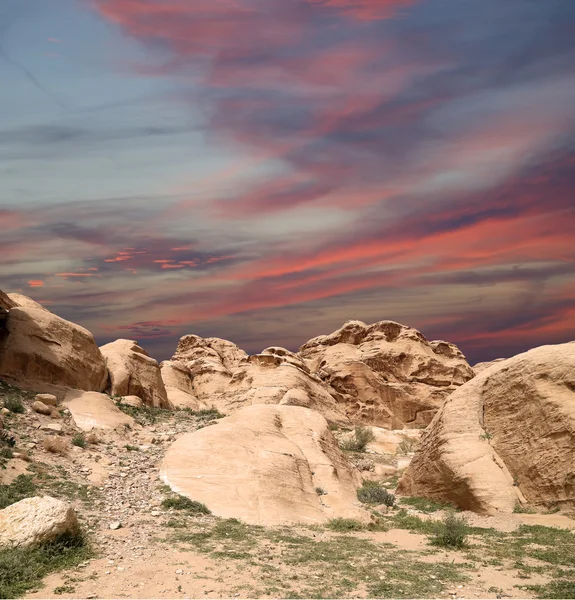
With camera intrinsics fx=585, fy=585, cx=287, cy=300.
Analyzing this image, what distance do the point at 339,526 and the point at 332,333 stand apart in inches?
1678

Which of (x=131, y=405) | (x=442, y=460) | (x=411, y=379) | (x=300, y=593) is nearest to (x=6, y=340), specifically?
(x=131, y=405)

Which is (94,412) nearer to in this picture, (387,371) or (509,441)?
(509,441)

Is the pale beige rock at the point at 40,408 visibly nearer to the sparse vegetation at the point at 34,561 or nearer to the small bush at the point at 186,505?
the small bush at the point at 186,505

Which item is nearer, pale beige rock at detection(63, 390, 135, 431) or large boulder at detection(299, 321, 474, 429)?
pale beige rock at detection(63, 390, 135, 431)

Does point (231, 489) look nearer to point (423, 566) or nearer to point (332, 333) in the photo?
point (423, 566)

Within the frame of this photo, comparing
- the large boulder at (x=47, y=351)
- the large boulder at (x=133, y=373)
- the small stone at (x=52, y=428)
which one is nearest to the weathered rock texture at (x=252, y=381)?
the large boulder at (x=133, y=373)

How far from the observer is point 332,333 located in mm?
56906

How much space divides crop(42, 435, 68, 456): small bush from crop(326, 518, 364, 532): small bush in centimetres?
846

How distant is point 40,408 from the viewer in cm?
2038

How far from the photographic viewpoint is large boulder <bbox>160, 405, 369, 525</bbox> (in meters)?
15.1

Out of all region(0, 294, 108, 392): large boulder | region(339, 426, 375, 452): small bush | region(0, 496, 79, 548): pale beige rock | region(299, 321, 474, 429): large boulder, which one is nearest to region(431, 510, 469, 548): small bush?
region(0, 496, 79, 548): pale beige rock

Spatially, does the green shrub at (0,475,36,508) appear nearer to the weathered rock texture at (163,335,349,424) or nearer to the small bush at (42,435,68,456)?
the small bush at (42,435,68,456)

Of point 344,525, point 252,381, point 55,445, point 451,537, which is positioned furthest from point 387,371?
point 451,537

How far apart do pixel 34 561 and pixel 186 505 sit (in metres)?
4.93
